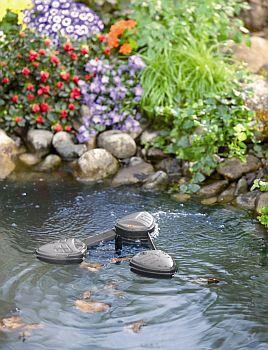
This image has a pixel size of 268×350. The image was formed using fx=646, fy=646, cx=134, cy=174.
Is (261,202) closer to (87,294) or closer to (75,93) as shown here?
(87,294)

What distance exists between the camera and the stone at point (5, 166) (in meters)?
6.01

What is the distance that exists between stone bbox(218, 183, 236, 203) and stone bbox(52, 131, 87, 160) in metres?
1.45

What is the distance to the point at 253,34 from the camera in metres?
7.64

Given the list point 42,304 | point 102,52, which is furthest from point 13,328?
point 102,52

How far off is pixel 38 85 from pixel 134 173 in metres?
1.40

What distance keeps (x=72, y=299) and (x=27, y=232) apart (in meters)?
1.13

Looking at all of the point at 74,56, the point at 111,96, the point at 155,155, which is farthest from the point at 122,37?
the point at 155,155

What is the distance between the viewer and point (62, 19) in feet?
22.7

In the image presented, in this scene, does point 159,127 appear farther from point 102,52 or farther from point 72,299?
point 72,299

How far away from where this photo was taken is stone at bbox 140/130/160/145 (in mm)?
6184

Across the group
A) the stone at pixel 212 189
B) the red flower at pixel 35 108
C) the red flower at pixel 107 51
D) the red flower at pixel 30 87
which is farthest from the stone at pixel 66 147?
the stone at pixel 212 189

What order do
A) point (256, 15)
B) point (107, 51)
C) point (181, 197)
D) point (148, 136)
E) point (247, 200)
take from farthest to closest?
1. point (256, 15)
2. point (107, 51)
3. point (148, 136)
4. point (181, 197)
5. point (247, 200)

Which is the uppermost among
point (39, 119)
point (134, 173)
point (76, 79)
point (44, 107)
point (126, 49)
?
point (126, 49)

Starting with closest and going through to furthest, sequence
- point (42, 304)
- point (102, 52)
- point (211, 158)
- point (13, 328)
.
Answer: point (13, 328), point (42, 304), point (211, 158), point (102, 52)
